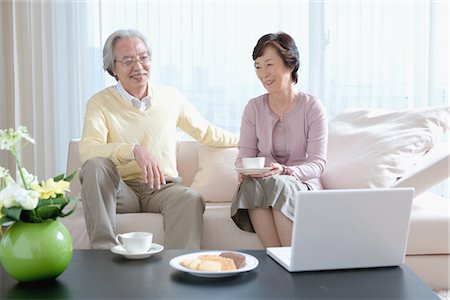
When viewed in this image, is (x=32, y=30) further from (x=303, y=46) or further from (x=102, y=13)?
(x=303, y=46)

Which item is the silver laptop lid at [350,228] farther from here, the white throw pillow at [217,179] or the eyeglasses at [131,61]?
the eyeglasses at [131,61]

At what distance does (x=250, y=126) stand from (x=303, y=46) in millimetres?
1374

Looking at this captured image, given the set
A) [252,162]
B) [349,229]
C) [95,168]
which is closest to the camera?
[349,229]

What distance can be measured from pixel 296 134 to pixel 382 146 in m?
0.43

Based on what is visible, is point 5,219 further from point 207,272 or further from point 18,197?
point 207,272

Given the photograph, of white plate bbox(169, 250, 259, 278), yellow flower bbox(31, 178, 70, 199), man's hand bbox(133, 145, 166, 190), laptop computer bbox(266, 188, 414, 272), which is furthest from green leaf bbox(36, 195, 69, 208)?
man's hand bbox(133, 145, 166, 190)

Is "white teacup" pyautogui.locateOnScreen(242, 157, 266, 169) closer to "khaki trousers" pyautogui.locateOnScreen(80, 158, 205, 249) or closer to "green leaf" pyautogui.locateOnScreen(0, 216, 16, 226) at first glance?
"khaki trousers" pyautogui.locateOnScreen(80, 158, 205, 249)

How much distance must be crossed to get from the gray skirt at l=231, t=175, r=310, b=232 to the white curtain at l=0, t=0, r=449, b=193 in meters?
1.57

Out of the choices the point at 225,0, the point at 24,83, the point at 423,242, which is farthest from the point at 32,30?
the point at 423,242

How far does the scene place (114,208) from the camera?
2779mm

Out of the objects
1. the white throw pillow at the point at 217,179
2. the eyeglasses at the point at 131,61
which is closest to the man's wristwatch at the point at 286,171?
the white throw pillow at the point at 217,179

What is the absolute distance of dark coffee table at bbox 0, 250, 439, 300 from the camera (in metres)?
1.58

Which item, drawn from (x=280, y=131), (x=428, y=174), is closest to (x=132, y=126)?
(x=280, y=131)

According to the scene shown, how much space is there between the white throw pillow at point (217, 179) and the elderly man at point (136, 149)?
10cm
